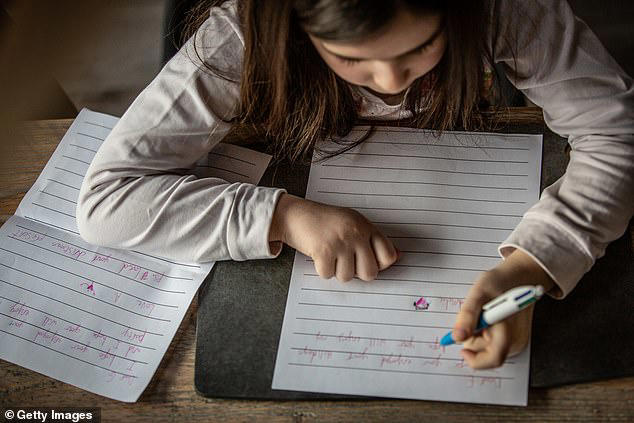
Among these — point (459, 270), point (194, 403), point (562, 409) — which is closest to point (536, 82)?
point (459, 270)

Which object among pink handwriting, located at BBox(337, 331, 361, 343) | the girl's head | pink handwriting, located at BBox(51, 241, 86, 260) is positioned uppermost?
the girl's head

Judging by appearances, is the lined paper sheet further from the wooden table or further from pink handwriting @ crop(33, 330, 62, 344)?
pink handwriting @ crop(33, 330, 62, 344)

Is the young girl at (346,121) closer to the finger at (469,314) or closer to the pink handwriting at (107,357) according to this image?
the finger at (469,314)

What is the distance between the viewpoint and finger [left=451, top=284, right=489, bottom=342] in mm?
579

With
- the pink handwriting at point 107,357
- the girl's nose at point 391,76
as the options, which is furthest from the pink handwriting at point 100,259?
the girl's nose at point 391,76

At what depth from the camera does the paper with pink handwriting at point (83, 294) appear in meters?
0.64

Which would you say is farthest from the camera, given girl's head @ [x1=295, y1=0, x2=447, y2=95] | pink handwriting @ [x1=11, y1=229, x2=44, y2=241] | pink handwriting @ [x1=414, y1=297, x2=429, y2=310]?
pink handwriting @ [x1=11, y1=229, x2=44, y2=241]

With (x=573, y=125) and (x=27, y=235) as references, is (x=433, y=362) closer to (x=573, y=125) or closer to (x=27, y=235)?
(x=573, y=125)

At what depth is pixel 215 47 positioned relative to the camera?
27.8 inches

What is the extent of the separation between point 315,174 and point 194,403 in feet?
0.90

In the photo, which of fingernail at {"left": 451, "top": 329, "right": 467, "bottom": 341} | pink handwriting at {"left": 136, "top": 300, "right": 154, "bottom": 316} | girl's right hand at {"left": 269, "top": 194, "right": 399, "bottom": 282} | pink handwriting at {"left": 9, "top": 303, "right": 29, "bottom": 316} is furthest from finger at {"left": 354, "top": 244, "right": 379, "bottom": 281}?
pink handwriting at {"left": 9, "top": 303, "right": 29, "bottom": 316}

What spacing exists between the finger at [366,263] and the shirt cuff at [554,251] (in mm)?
121

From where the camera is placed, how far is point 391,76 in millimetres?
584
